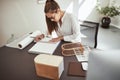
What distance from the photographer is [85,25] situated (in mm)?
1888

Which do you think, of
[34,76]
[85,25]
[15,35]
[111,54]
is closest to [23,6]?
[15,35]

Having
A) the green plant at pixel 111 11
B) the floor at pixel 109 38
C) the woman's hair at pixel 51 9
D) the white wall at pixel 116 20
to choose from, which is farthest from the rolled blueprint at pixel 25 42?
the white wall at pixel 116 20

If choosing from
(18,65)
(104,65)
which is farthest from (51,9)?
(104,65)

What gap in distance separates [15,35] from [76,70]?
207cm

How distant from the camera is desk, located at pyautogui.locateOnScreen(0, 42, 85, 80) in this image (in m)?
1.01

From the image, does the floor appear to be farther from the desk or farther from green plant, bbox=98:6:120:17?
the desk

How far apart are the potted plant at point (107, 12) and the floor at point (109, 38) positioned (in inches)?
9.4

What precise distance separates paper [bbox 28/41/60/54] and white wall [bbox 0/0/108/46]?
44.9 inches

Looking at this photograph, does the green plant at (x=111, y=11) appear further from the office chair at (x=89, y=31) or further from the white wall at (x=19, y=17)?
the office chair at (x=89, y=31)

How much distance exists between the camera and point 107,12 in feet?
15.1

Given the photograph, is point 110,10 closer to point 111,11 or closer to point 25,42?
point 111,11

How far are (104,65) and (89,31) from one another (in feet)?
4.70

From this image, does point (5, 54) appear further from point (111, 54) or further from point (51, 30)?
point (111, 54)

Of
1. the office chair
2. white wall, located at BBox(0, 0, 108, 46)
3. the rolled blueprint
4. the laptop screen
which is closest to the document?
the rolled blueprint
